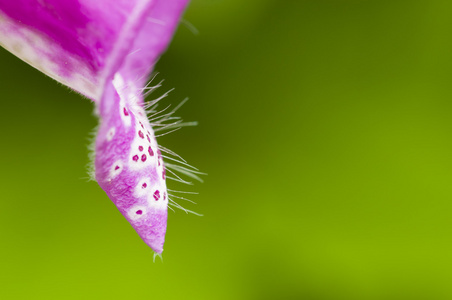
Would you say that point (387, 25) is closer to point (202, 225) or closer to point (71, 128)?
point (202, 225)

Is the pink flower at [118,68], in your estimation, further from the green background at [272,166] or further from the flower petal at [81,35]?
the green background at [272,166]

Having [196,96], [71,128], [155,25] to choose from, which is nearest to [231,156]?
[196,96]

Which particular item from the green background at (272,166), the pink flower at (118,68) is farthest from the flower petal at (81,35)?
the green background at (272,166)

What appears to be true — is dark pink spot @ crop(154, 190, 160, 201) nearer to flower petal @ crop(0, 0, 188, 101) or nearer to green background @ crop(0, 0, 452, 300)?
flower petal @ crop(0, 0, 188, 101)

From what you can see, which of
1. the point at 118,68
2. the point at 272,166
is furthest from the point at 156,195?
the point at 272,166

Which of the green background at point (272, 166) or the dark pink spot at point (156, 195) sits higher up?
the green background at point (272, 166)

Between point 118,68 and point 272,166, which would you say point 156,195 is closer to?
point 118,68
